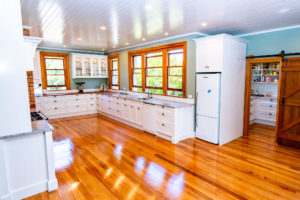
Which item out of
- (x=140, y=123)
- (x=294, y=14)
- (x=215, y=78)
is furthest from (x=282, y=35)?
(x=140, y=123)

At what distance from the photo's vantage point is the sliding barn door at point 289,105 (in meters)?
3.79

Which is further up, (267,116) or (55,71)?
(55,71)

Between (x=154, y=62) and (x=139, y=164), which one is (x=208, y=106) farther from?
(x=154, y=62)

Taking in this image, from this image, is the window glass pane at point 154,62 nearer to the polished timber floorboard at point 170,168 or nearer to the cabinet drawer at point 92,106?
the polished timber floorboard at point 170,168

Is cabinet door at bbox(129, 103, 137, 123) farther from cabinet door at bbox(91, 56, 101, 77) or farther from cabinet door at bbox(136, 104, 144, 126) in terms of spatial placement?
cabinet door at bbox(91, 56, 101, 77)

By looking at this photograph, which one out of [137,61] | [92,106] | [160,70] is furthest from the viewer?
[92,106]

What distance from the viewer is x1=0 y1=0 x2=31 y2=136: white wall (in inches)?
80.9

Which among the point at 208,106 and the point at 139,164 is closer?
the point at 139,164

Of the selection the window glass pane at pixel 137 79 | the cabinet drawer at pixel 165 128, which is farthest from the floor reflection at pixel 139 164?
the window glass pane at pixel 137 79

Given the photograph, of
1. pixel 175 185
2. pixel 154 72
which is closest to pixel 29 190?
pixel 175 185

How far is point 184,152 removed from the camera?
3686 millimetres

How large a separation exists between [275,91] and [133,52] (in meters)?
4.52

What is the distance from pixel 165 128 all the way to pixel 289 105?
269 centimetres

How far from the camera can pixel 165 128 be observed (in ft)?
14.5
